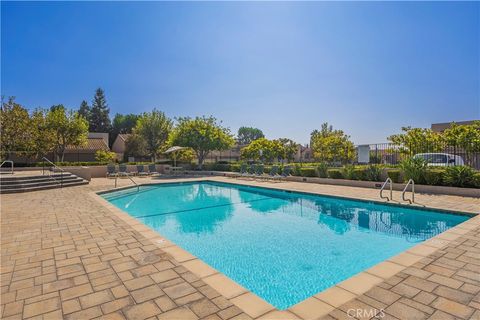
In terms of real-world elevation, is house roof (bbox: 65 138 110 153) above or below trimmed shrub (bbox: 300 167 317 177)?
above

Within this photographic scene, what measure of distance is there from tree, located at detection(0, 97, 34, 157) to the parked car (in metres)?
25.7

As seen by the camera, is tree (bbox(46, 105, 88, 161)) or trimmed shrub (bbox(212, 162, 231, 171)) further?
trimmed shrub (bbox(212, 162, 231, 171))

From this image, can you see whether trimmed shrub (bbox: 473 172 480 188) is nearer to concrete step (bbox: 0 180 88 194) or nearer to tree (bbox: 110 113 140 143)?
concrete step (bbox: 0 180 88 194)

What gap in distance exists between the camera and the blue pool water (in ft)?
14.7

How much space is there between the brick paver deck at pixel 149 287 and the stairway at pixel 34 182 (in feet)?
27.8

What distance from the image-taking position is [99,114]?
177 ft

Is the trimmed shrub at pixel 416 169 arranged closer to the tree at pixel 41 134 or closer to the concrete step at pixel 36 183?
the concrete step at pixel 36 183

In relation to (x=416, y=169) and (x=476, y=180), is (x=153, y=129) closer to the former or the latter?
(x=416, y=169)

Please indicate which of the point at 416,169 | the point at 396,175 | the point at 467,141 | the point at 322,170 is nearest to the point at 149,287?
the point at 416,169

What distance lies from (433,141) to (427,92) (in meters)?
4.19

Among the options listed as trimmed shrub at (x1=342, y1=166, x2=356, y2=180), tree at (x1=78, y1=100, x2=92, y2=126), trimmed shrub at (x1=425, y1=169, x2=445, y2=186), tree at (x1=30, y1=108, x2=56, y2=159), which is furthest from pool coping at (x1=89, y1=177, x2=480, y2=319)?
tree at (x1=78, y1=100, x2=92, y2=126)

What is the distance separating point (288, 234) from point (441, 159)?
10.3 metres

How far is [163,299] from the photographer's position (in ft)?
8.98

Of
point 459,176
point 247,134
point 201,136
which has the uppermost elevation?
point 247,134
